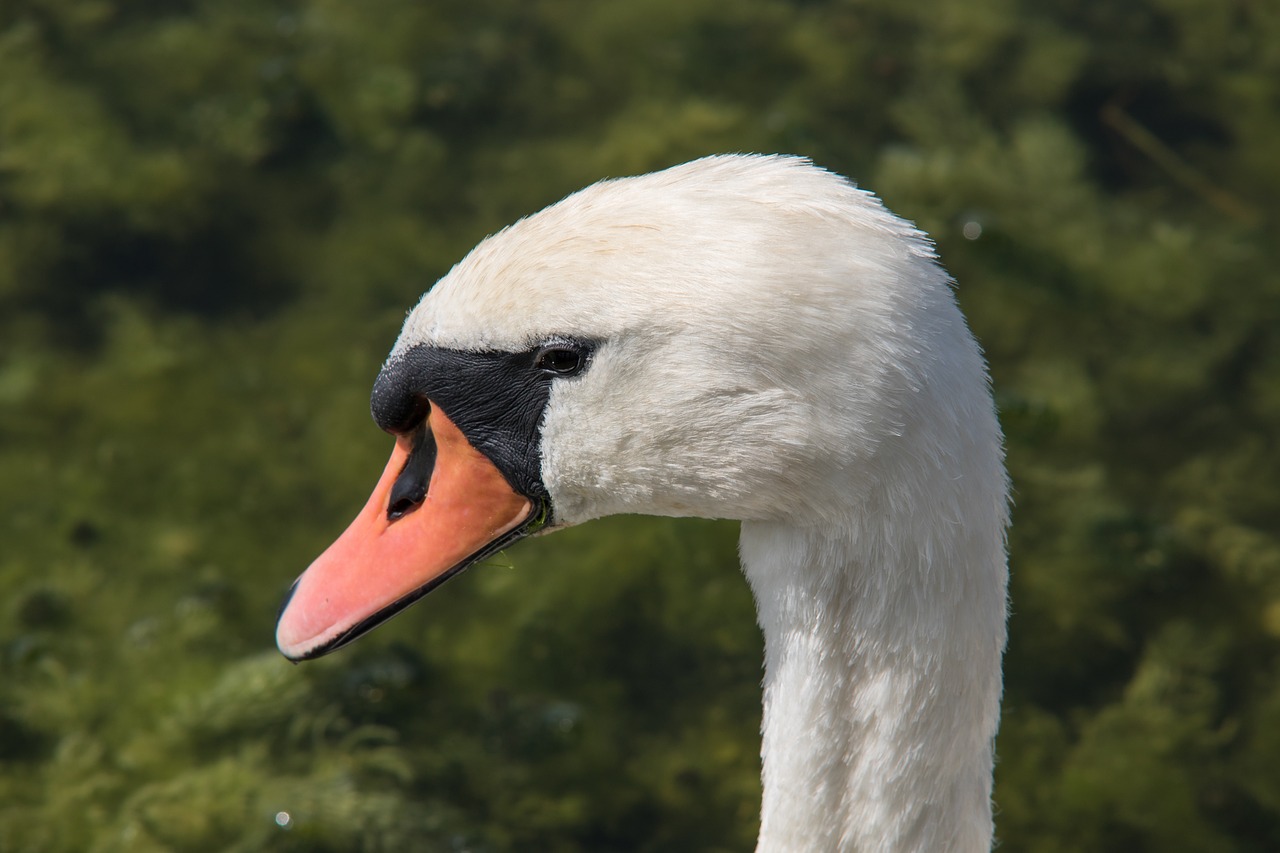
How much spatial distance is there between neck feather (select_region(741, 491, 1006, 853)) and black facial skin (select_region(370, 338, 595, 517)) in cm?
43

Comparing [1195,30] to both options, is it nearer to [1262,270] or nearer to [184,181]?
[1262,270]

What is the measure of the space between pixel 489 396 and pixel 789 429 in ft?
1.88

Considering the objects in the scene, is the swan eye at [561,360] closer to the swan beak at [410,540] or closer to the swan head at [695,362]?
the swan head at [695,362]

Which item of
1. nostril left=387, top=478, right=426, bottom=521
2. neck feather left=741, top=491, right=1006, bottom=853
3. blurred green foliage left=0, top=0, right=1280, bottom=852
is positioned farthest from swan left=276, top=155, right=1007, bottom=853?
blurred green foliage left=0, top=0, right=1280, bottom=852

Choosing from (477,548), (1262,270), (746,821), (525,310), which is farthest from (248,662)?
(1262,270)

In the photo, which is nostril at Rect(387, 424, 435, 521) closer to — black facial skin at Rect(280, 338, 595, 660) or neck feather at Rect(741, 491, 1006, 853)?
black facial skin at Rect(280, 338, 595, 660)

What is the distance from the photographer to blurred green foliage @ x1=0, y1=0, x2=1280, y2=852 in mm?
4582

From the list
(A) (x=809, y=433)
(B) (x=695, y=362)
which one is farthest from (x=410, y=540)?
(A) (x=809, y=433)

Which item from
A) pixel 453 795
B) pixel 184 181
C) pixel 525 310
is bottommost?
pixel 453 795

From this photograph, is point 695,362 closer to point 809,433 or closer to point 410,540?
point 809,433

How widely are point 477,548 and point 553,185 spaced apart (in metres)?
3.96

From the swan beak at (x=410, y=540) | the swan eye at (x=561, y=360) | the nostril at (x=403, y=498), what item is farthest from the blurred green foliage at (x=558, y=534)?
the swan eye at (x=561, y=360)

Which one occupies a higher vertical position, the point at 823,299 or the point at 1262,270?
the point at 823,299

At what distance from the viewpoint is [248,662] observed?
15.6 feet
